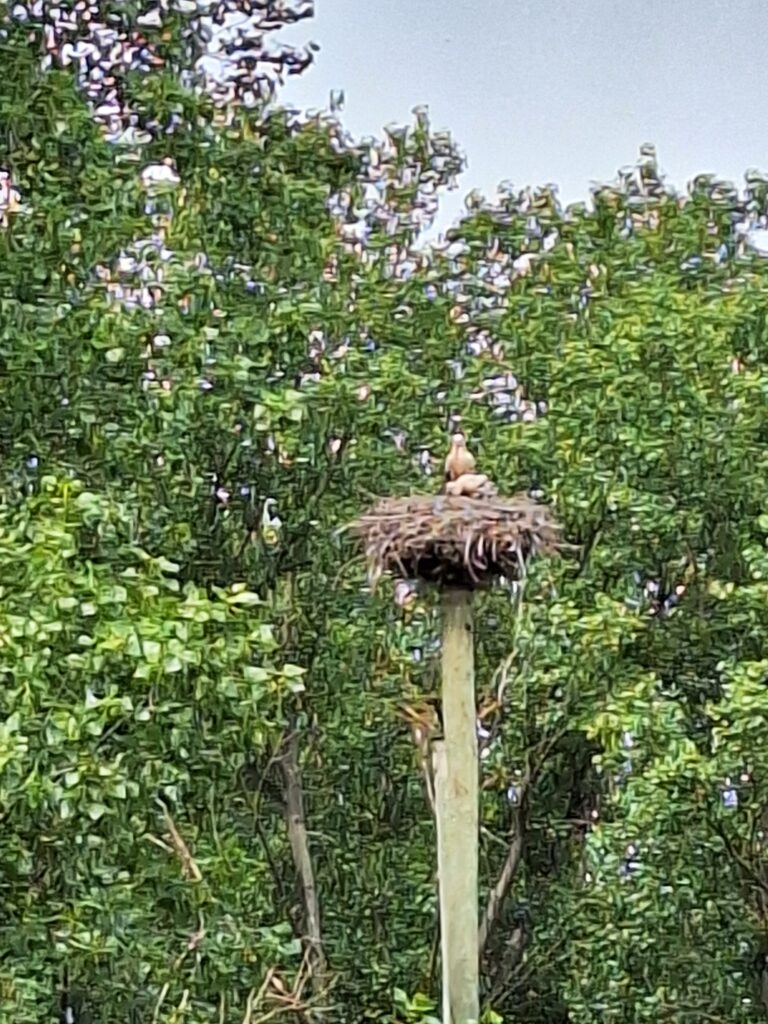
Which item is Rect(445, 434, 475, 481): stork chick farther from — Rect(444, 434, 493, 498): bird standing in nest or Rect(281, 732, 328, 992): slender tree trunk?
Rect(281, 732, 328, 992): slender tree trunk

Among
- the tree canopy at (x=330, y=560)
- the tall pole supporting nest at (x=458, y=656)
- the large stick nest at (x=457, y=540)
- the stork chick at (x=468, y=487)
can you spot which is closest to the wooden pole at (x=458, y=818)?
the tall pole supporting nest at (x=458, y=656)

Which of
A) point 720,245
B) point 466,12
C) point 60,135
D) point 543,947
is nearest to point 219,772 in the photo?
point 60,135

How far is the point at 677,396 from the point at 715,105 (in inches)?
92.5

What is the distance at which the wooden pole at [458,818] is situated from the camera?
3.73 metres

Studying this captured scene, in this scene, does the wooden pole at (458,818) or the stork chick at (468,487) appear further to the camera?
the stork chick at (468,487)

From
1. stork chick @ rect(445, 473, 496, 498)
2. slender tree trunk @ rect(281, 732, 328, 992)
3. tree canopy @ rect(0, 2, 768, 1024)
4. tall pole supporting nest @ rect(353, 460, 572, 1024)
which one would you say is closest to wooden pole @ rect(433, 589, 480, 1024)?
tall pole supporting nest @ rect(353, 460, 572, 1024)

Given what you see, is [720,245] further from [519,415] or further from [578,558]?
[578,558]

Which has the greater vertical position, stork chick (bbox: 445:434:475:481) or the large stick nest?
stork chick (bbox: 445:434:475:481)

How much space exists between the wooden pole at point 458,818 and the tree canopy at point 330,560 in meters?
0.60

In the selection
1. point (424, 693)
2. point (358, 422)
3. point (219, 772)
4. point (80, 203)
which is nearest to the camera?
point (219, 772)

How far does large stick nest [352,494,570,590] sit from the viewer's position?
373cm

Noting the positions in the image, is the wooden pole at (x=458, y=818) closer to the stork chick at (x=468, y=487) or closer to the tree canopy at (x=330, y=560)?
the stork chick at (x=468, y=487)

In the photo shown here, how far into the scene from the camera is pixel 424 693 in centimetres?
645

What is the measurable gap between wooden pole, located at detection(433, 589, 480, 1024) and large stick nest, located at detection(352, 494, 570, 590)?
11cm
